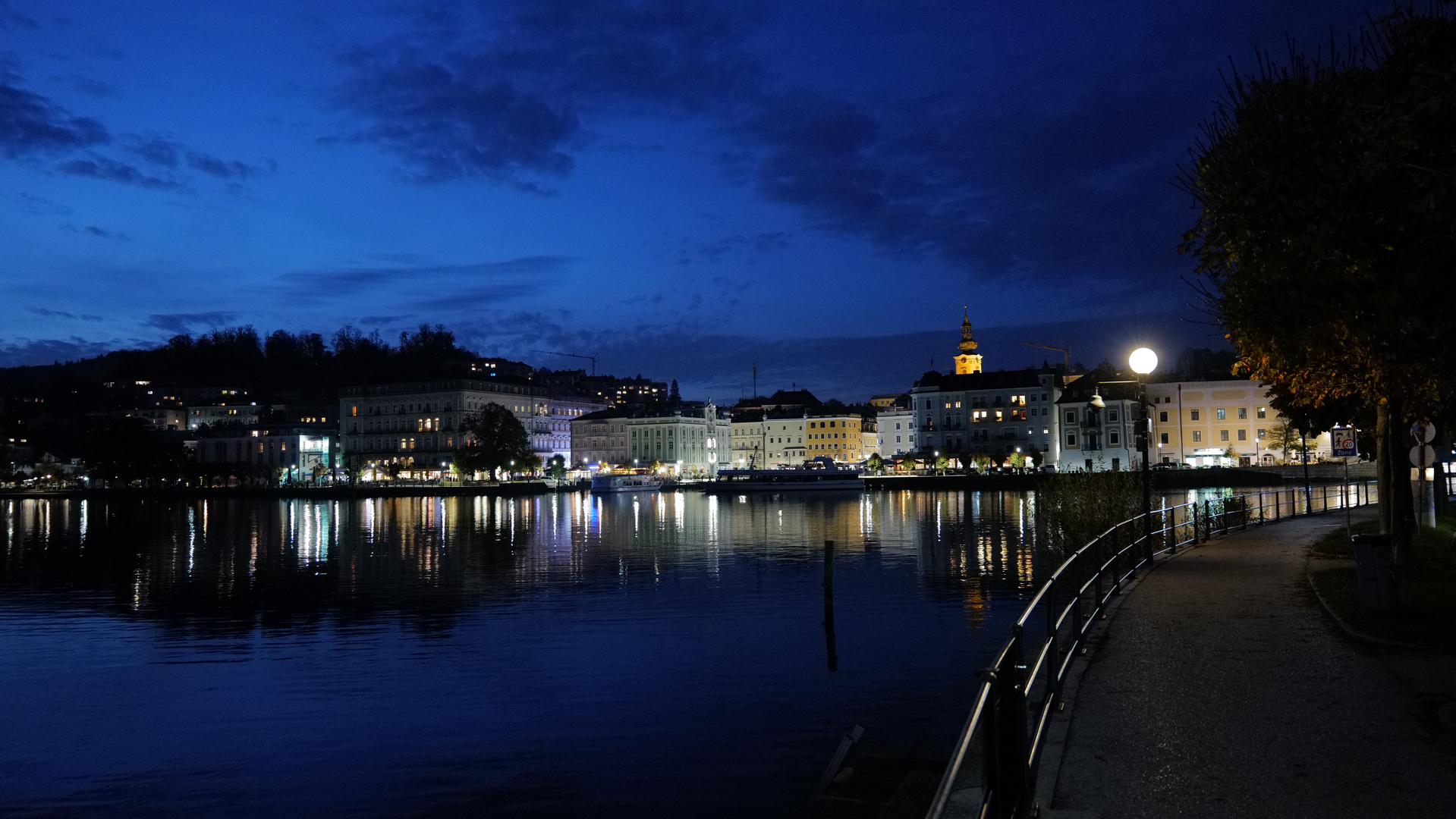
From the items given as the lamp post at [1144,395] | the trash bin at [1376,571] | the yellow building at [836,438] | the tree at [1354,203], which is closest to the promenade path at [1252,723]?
the trash bin at [1376,571]

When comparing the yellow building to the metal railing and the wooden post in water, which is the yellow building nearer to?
the wooden post in water

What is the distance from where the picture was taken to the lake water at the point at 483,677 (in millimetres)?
12844

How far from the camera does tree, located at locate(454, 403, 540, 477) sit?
12825 cm

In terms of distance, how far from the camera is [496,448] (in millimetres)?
129125

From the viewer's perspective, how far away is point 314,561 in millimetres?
43031

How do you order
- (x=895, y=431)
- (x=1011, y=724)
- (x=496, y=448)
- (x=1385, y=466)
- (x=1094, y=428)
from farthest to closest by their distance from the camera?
(x=895, y=431)
(x=496, y=448)
(x=1094, y=428)
(x=1385, y=466)
(x=1011, y=724)

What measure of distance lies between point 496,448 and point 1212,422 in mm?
79427

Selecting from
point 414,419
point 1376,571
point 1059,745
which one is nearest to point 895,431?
point 414,419

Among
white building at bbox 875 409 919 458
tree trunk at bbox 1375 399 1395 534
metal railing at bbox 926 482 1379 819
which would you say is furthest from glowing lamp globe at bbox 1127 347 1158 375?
white building at bbox 875 409 919 458

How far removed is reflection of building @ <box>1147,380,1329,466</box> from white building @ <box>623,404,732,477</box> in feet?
228

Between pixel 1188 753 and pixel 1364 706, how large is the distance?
2267 millimetres

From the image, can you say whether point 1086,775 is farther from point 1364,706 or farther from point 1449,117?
point 1449,117

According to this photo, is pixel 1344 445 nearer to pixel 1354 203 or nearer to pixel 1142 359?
pixel 1142 359

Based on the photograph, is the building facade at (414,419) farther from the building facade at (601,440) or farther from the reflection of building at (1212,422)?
the reflection of building at (1212,422)
